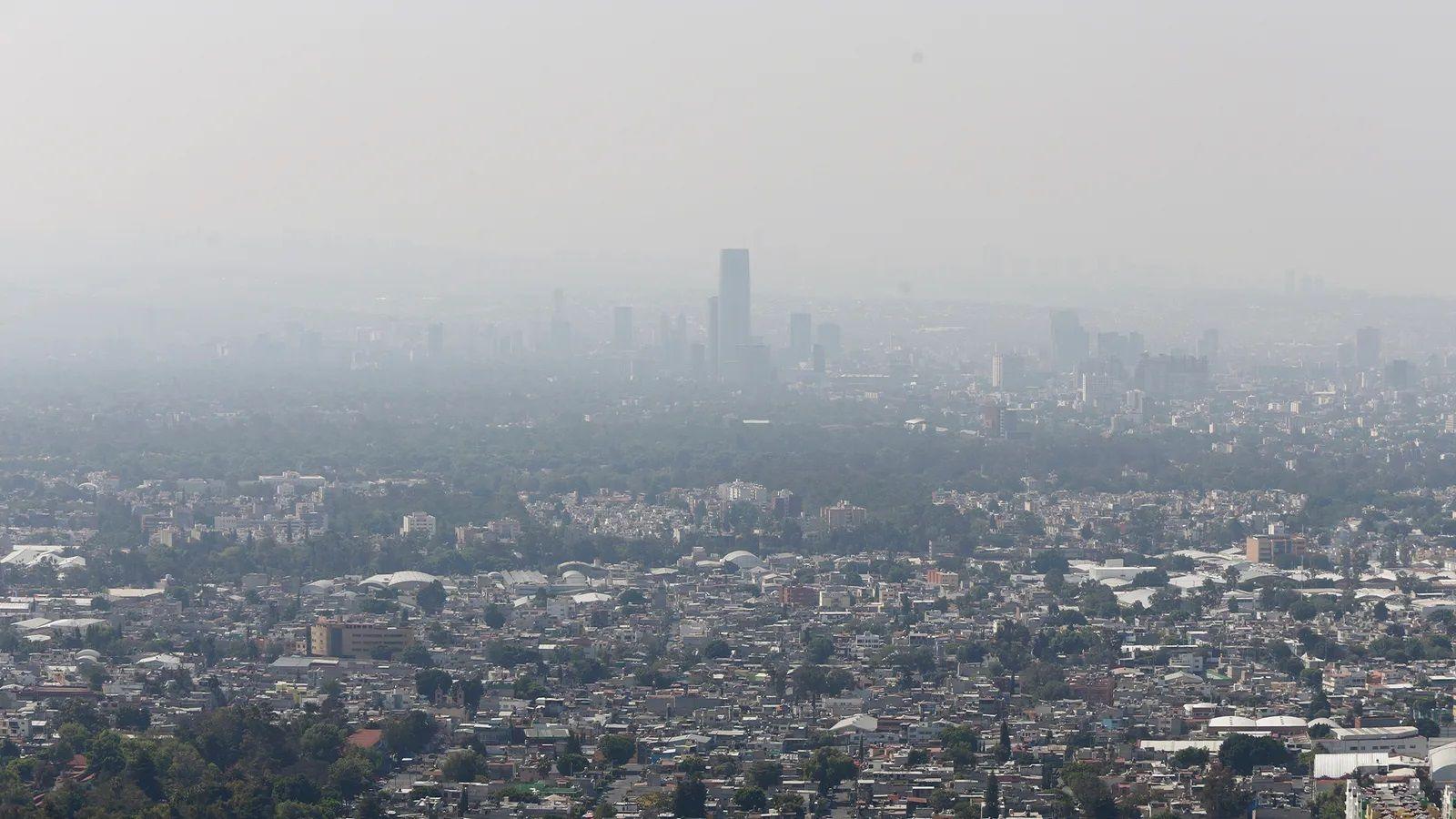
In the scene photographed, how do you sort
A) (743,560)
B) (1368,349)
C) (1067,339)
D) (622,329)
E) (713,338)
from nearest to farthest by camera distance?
(743,560) → (1368,349) → (713,338) → (1067,339) → (622,329)

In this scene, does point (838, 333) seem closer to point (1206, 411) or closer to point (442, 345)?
point (442, 345)

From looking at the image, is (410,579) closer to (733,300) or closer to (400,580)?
(400,580)

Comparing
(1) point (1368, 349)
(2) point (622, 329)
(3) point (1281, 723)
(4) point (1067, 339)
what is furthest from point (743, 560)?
(2) point (622, 329)

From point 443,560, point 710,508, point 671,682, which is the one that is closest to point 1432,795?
point 671,682

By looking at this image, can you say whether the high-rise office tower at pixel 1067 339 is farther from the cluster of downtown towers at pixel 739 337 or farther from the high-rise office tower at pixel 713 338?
the high-rise office tower at pixel 713 338

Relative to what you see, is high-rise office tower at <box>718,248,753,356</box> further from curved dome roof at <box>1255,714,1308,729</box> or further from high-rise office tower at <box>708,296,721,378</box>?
curved dome roof at <box>1255,714,1308,729</box>

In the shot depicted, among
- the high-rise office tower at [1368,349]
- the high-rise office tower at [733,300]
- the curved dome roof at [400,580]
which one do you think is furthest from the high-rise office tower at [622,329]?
the curved dome roof at [400,580]
